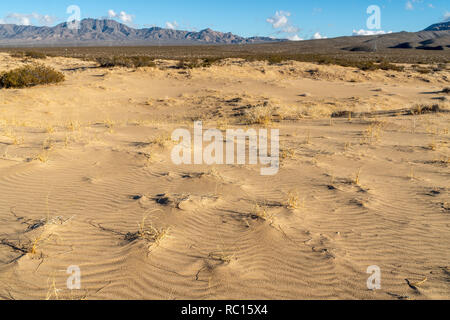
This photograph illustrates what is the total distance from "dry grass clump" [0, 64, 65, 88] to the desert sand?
24.1ft

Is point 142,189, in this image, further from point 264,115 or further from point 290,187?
point 264,115

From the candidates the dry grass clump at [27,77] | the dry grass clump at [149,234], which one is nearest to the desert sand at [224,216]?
the dry grass clump at [149,234]

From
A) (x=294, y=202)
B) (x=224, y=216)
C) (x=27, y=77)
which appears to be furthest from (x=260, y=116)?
(x=27, y=77)

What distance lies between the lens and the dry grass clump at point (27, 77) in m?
14.4

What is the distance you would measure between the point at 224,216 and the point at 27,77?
14.8m

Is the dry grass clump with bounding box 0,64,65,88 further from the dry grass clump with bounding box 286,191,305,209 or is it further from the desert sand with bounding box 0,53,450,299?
the dry grass clump with bounding box 286,191,305,209

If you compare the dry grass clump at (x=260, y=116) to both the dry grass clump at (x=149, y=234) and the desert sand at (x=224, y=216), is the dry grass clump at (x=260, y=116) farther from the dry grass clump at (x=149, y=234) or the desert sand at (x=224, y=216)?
the dry grass clump at (x=149, y=234)

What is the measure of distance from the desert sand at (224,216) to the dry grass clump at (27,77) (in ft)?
24.1

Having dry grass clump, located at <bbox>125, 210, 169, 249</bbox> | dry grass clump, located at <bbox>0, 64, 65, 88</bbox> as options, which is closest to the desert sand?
dry grass clump, located at <bbox>125, 210, 169, 249</bbox>

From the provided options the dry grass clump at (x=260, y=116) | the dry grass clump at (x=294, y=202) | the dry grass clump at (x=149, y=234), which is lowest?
the dry grass clump at (x=149, y=234)

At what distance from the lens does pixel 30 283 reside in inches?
107

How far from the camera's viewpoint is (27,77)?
14.7 metres

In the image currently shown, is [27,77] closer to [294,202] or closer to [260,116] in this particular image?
[260,116]

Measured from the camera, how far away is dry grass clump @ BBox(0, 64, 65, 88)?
1442 cm
